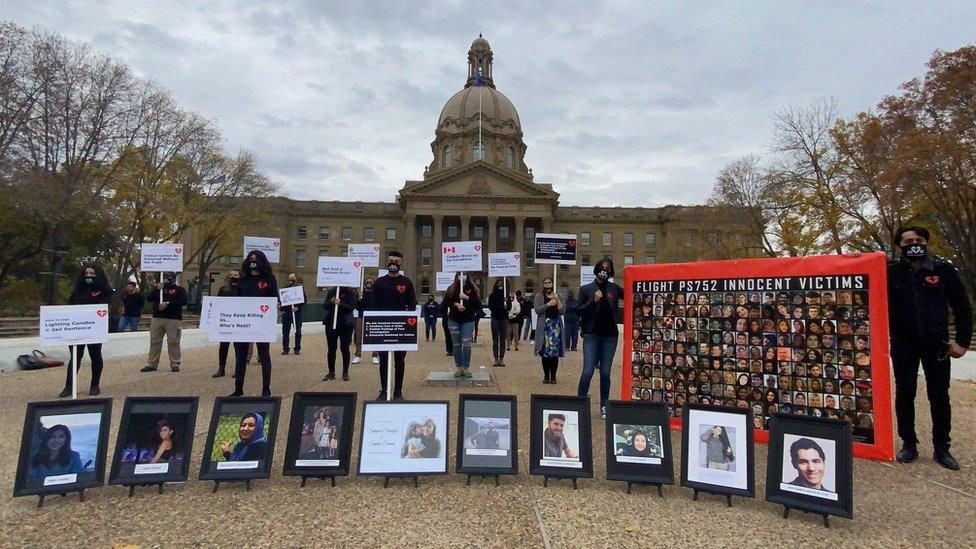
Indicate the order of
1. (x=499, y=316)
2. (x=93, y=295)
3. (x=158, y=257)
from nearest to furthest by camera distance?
(x=93, y=295), (x=158, y=257), (x=499, y=316)

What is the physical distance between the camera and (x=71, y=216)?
25.7 meters

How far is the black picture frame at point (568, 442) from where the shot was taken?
4.09m

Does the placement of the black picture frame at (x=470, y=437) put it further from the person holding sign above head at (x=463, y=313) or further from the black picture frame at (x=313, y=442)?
the person holding sign above head at (x=463, y=313)

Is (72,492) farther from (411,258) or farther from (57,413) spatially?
(411,258)

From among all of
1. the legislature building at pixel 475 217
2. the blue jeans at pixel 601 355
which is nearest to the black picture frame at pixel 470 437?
the blue jeans at pixel 601 355

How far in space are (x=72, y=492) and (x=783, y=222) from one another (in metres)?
38.8

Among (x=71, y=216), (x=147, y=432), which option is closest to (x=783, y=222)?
(x=147, y=432)

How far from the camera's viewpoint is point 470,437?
429cm

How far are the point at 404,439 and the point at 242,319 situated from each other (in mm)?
3837

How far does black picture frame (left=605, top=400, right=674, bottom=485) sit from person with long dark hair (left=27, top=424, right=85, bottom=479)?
4072 mm

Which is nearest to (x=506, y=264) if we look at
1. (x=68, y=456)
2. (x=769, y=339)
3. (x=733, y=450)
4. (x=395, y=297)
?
(x=395, y=297)

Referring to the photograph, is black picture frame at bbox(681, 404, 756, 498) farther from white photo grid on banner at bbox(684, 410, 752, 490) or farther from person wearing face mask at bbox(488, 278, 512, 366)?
person wearing face mask at bbox(488, 278, 512, 366)

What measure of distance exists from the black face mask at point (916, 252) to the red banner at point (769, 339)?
40 centimetres

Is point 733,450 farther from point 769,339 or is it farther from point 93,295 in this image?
point 93,295
